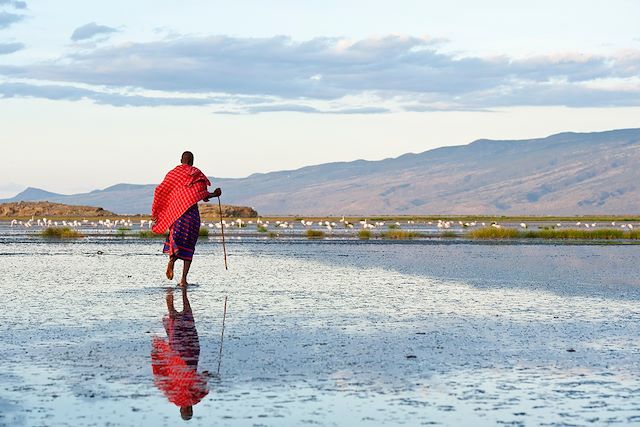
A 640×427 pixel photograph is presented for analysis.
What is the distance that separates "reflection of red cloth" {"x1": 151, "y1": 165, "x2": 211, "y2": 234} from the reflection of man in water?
5.29 m

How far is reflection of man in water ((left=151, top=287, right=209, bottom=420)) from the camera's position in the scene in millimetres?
8648

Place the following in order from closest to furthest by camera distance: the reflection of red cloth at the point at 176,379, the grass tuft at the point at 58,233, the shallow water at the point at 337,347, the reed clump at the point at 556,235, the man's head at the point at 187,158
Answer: the shallow water at the point at 337,347, the reflection of red cloth at the point at 176,379, the man's head at the point at 187,158, the grass tuft at the point at 58,233, the reed clump at the point at 556,235

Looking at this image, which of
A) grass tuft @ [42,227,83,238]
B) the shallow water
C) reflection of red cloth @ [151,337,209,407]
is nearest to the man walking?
the shallow water

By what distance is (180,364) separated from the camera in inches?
403

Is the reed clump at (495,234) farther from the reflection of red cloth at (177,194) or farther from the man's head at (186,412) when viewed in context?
the man's head at (186,412)

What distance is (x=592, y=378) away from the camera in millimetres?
9648

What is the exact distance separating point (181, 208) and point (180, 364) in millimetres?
9268

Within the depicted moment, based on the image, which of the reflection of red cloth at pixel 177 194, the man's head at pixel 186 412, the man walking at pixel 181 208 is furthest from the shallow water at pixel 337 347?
A: the reflection of red cloth at pixel 177 194

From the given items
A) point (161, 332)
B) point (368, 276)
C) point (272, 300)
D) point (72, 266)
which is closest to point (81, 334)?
point (161, 332)

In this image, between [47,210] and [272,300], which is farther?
[47,210]

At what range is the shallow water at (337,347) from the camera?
823 centimetres

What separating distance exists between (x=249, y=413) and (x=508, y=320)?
673cm

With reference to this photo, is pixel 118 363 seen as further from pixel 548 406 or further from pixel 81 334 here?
pixel 548 406

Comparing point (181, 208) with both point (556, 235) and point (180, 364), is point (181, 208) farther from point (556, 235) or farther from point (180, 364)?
point (556, 235)
